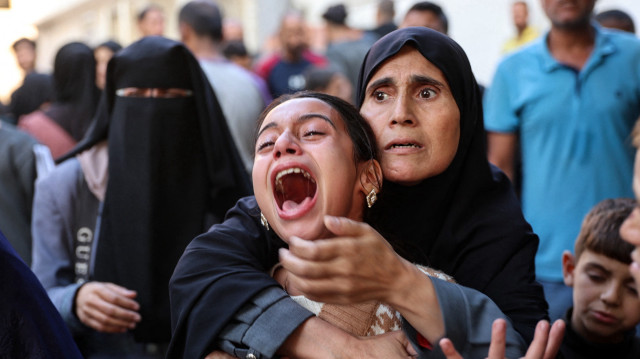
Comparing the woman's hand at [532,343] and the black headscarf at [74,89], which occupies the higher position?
the woman's hand at [532,343]

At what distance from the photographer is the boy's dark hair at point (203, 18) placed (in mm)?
5668

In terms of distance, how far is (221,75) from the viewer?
5.49 meters

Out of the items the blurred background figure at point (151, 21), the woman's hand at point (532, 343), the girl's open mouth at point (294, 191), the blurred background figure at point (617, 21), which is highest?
the blurred background figure at point (617, 21)

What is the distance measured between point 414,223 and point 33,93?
6725 mm

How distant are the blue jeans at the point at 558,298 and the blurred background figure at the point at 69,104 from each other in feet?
11.1

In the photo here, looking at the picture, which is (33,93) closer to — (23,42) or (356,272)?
(23,42)

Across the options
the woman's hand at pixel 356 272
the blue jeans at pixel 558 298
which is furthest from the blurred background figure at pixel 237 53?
the woman's hand at pixel 356 272

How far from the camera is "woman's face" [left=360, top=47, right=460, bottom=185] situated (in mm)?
2307

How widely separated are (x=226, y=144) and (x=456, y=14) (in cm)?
757

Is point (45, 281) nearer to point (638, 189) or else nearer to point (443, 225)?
point (443, 225)

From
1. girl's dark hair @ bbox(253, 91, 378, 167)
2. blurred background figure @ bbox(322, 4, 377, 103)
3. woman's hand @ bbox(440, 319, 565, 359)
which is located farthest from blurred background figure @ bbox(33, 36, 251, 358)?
blurred background figure @ bbox(322, 4, 377, 103)

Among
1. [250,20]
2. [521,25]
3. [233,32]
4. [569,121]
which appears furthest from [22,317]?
[250,20]

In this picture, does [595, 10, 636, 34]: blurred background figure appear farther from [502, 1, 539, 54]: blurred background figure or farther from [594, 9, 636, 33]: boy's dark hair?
[502, 1, 539, 54]: blurred background figure

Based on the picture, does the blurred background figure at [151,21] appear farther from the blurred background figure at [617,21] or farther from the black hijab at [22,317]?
the black hijab at [22,317]
